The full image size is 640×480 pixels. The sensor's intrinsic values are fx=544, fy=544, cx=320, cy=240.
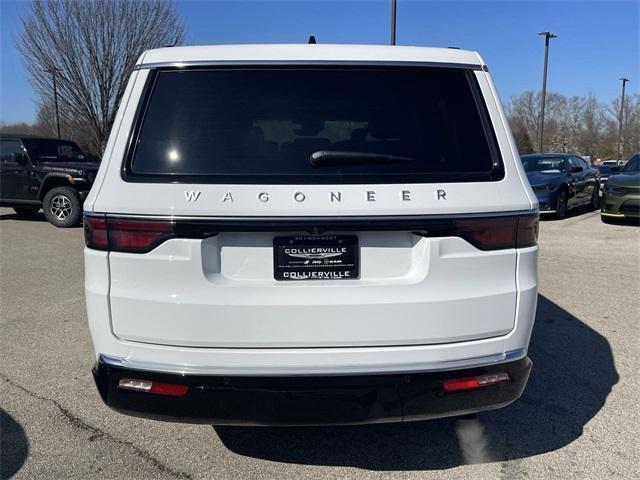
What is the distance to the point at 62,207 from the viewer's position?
11.8m

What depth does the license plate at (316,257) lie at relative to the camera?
2.25 metres

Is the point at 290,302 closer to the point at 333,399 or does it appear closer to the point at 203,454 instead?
the point at 333,399

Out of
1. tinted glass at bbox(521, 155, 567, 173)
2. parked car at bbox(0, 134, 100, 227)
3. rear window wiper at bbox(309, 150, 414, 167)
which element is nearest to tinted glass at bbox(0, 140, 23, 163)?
parked car at bbox(0, 134, 100, 227)

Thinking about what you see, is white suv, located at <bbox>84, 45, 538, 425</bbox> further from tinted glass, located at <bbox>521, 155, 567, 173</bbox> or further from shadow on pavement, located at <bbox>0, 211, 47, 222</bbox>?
shadow on pavement, located at <bbox>0, 211, 47, 222</bbox>

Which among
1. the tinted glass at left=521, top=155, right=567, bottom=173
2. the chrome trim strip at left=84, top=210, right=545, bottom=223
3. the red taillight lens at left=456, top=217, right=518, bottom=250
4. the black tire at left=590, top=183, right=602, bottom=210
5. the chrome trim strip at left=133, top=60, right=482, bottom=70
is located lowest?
the black tire at left=590, top=183, right=602, bottom=210

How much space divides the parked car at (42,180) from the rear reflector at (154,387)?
10.2m

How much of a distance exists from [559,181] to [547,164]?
0.99 meters

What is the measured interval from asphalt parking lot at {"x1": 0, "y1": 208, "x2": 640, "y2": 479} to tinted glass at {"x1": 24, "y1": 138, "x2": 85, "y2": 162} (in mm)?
8644

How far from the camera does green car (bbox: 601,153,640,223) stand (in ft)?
38.2

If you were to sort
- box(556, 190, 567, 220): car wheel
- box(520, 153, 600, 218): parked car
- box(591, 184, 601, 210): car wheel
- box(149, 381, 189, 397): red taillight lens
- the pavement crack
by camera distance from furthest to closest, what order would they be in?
box(591, 184, 601, 210): car wheel < box(556, 190, 567, 220): car wheel < box(520, 153, 600, 218): parked car < the pavement crack < box(149, 381, 189, 397): red taillight lens

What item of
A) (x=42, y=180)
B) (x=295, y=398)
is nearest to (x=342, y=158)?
(x=295, y=398)

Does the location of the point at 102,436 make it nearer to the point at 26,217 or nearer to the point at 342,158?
the point at 342,158

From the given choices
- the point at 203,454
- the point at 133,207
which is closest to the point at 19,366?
the point at 203,454

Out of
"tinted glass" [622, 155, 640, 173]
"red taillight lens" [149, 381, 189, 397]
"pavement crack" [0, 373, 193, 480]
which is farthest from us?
"tinted glass" [622, 155, 640, 173]
